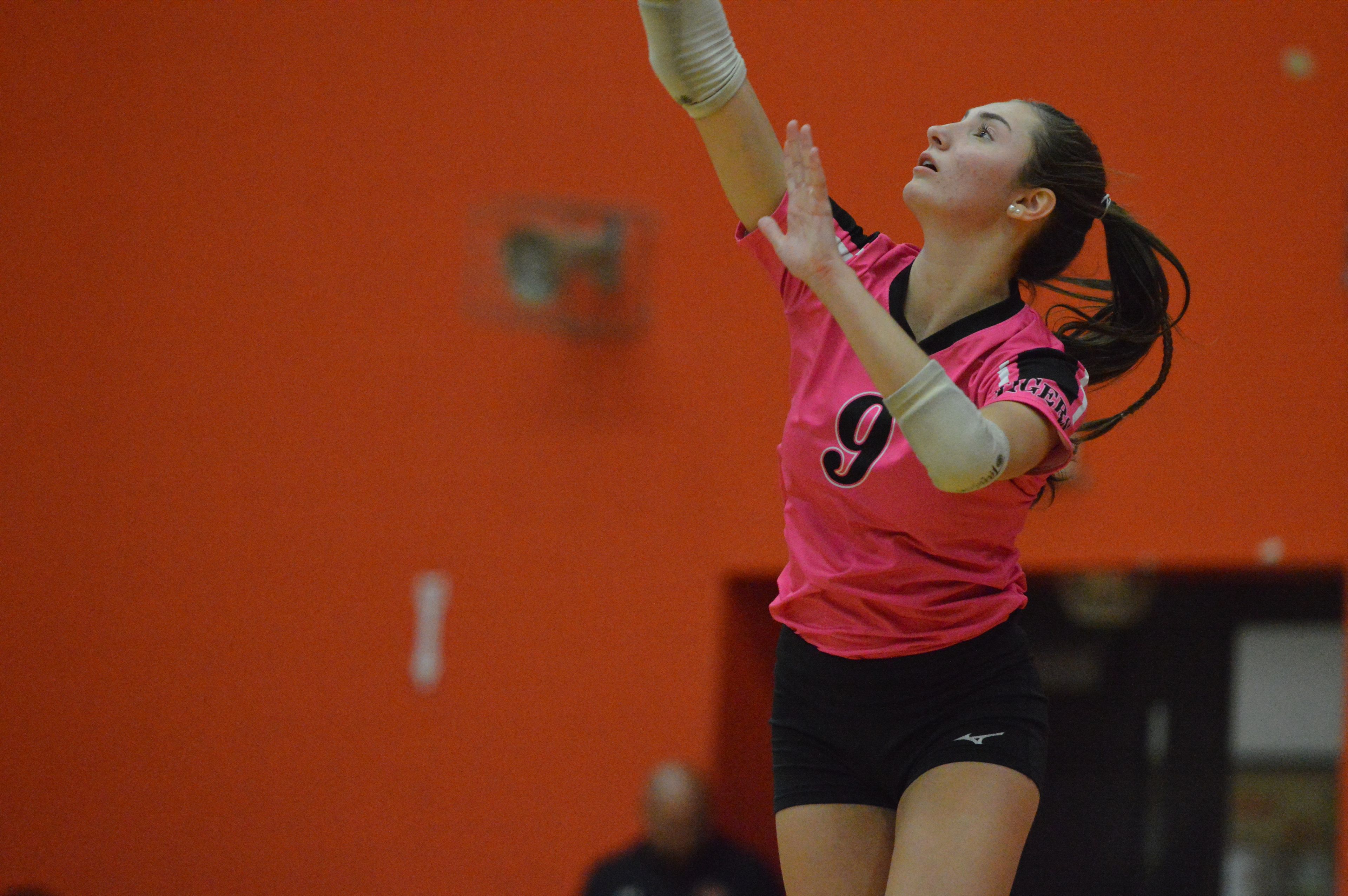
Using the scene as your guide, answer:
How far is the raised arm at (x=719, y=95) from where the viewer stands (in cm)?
201

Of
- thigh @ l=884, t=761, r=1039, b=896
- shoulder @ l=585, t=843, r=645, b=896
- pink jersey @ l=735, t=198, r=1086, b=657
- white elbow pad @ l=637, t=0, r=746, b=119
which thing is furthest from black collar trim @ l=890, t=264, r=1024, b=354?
shoulder @ l=585, t=843, r=645, b=896

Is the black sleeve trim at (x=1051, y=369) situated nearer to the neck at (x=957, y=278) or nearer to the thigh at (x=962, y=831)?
the neck at (x=957, y=278)

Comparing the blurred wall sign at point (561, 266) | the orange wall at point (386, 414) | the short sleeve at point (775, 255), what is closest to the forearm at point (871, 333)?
the short sleeve at point (775, 255)

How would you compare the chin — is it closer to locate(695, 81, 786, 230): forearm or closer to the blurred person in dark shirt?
locate(695, 81, 786, 230): forearm

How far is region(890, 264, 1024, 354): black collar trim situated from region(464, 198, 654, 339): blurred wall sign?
3.27m

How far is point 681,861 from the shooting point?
469 centimetres

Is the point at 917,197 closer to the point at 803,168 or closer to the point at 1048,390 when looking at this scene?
the point at 803,168

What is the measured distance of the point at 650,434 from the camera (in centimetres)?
523

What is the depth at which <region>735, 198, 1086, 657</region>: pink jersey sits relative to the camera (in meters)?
1.89

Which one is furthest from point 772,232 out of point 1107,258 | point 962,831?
point 962,831

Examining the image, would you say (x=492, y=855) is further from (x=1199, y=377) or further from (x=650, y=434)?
(x=1199, y=377)

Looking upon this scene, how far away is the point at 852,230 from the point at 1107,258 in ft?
1.21

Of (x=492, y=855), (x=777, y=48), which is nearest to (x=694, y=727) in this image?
(x=492, y=855)

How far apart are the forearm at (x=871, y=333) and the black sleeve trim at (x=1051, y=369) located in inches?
7.4
